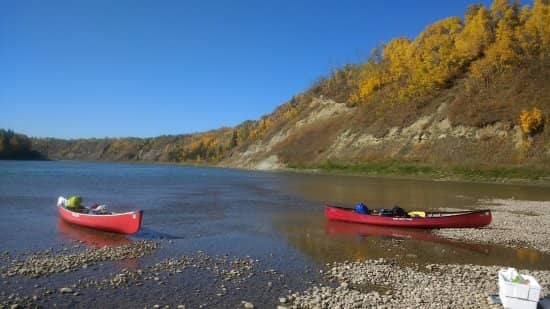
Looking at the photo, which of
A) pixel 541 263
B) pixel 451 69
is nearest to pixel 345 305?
pixel 541 263

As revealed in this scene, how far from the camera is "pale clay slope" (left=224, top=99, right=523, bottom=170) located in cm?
7756

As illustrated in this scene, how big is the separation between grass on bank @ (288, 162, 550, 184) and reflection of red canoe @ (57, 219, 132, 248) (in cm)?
6144

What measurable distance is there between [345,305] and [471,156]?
233 feet

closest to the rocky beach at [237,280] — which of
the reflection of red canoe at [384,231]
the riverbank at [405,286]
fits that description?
the riverbank at [405,286]

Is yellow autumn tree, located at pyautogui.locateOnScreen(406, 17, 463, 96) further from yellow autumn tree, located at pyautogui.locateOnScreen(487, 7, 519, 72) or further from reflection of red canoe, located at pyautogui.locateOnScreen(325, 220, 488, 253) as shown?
reflection of red canoe, located at pyautogui.locateOnScreen(325, 220, 488, 253)

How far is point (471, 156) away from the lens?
241 ft

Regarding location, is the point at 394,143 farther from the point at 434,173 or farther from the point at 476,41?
the point at 476,41

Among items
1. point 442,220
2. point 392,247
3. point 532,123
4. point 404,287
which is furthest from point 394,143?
point 404,287

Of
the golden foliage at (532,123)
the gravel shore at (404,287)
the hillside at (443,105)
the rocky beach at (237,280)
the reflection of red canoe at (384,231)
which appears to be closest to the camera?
the gravel shore at (404,287)

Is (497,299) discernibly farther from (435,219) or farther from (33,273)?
(33,273)

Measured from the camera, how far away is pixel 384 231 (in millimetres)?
24281

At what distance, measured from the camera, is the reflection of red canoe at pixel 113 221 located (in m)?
21.1

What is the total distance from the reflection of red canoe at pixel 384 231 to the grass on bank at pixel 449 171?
4711cm

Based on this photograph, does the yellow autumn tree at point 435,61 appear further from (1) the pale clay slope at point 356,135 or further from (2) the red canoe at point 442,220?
(2) the red canoe at point 442,220
